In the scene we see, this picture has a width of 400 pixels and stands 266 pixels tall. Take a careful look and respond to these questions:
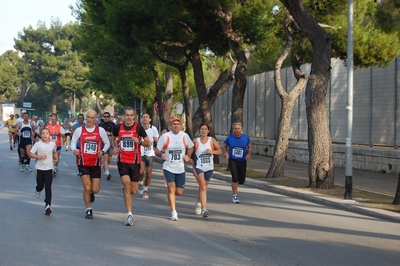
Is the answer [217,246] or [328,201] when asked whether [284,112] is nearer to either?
[328,201]

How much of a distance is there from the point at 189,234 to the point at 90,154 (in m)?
2.37

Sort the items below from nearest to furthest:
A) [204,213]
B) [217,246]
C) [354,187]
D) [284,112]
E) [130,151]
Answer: [217,246] < [130,151] < [204,213] < [354,187] < [284,112]

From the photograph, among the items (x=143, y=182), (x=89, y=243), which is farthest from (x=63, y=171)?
(x=89, y=243)

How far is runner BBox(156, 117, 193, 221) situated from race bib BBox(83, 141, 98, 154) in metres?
1.08

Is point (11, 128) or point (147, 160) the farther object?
point (11, 128)

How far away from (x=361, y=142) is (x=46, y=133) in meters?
14.2

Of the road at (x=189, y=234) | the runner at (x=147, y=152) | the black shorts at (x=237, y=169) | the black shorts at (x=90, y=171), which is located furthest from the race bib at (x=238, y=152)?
the black shorts at (x=90, y=171)

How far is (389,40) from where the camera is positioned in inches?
803

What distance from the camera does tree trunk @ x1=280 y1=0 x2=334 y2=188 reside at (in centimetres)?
1675

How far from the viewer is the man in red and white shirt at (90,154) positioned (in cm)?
1105

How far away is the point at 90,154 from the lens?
435 inches

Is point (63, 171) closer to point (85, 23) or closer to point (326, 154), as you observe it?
point (326, 154)

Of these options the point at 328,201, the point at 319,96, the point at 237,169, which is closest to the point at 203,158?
the point at 237,169

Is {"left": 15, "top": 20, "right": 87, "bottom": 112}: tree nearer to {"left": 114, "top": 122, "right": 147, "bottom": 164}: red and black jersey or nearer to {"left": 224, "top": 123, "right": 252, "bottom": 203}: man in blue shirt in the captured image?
{"left": 224, "top": 123, "right": 252, "bottom": 203}: man in blue shirt
